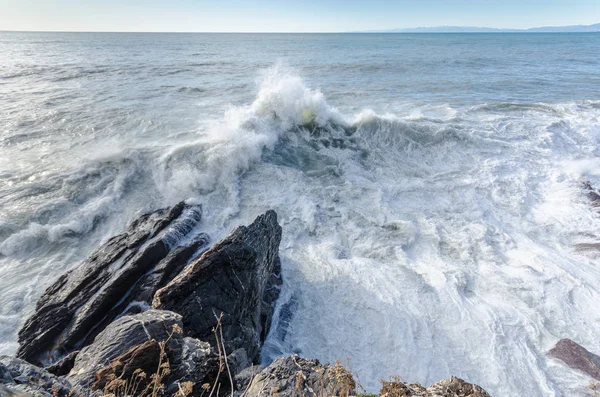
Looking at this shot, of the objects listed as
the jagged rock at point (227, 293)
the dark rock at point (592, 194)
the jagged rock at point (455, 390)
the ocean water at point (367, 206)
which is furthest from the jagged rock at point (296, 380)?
the dark rock at point (592, 194)

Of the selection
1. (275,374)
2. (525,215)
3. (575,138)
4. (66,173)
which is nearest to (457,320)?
(275,374)

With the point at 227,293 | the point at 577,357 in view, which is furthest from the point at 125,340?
the point at 577,357

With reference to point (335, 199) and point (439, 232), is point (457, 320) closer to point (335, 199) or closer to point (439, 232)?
point (439, 232)

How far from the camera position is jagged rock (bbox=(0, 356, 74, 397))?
246cm

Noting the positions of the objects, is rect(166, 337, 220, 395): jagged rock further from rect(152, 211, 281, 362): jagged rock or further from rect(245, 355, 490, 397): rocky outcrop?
rect(152, 211, 281, 362): jagged rock

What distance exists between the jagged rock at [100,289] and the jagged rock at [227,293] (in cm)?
133

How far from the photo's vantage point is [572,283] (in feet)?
22.4

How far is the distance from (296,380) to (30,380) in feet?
7.17

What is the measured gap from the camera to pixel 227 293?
524 cm

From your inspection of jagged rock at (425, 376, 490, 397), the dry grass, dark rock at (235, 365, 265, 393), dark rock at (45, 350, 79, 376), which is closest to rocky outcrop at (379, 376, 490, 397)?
jagged rock at (425, 376, 490, 397)

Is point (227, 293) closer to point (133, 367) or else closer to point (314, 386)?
point (133, 367)

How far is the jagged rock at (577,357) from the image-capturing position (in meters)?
5.23

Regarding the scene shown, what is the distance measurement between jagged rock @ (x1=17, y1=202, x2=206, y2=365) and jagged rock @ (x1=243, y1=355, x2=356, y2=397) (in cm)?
328

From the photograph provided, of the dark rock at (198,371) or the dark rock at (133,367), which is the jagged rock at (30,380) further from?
the dark rock at (198,371)
